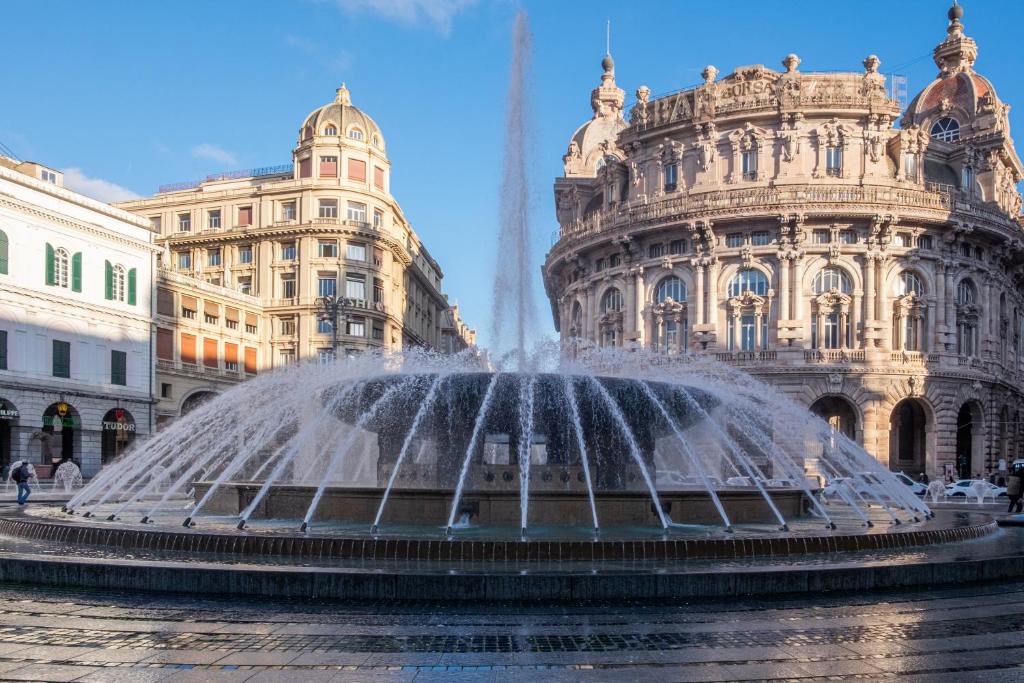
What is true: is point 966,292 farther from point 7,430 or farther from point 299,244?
point 7,430

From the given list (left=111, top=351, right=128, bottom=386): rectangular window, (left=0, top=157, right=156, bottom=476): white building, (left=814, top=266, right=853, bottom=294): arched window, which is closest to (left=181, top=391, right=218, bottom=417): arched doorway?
(left=0, top=157, right=156, bottom=476): white building

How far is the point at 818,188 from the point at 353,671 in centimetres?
4472

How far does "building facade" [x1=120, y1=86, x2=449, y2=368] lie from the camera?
63.4m

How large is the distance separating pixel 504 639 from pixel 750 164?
4477cm

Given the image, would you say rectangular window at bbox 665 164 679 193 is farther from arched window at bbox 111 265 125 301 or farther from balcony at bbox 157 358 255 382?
balcony at bbox 157 358 255 382

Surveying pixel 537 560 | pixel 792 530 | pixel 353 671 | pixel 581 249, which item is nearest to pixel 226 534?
pixel 537 560

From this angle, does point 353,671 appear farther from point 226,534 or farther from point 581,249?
point 581,249

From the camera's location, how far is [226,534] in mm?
11039

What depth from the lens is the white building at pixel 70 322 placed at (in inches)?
1596

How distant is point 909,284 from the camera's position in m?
47.8

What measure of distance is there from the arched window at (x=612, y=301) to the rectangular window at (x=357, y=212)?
19.6m

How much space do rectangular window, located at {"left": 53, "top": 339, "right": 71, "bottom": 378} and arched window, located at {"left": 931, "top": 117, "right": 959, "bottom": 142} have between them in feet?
167

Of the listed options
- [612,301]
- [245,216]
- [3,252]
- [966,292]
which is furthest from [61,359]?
[966,292]

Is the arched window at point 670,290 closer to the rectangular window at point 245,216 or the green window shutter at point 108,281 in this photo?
the green window shutter at point 108,281
